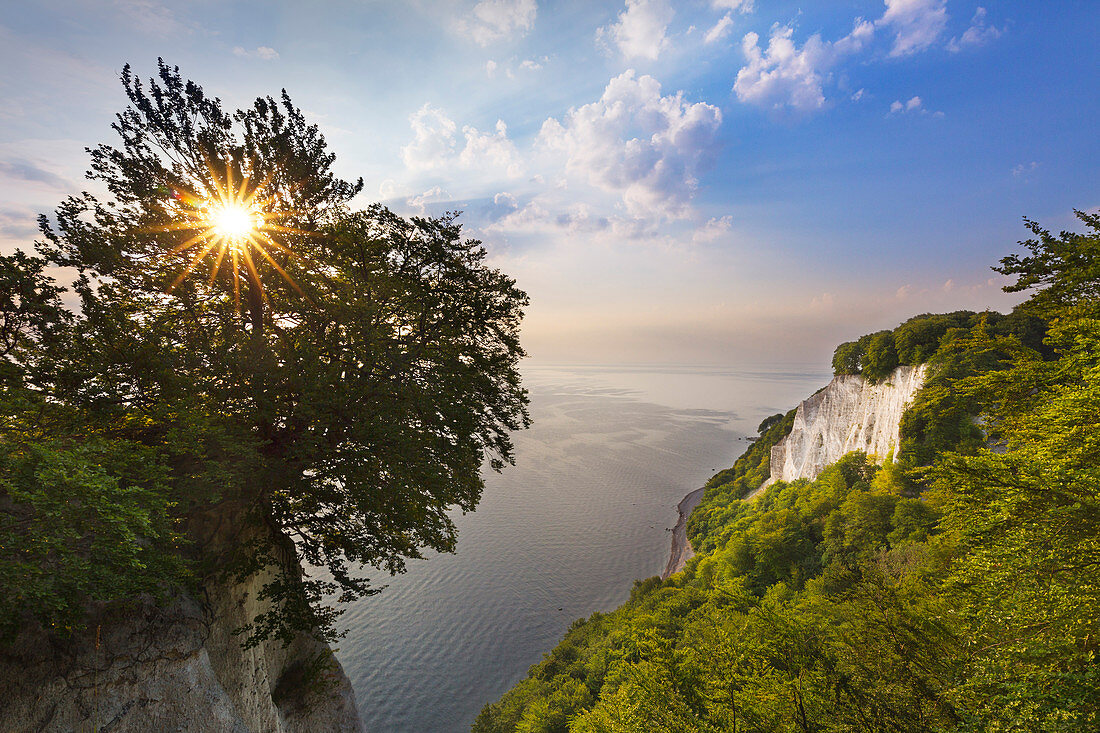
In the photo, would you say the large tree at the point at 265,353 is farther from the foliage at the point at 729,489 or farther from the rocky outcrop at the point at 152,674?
the foliage at the point at 729,489

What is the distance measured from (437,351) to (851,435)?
46481mm

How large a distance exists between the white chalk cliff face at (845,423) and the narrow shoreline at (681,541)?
11.9m

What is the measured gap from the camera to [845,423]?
41.0 metres

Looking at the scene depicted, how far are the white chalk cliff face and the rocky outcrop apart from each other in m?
43.1

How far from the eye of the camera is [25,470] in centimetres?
504

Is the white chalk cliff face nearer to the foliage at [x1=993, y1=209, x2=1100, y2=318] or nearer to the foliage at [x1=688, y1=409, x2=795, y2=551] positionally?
the foliage at [x1=688, y1=409, x2=795, y2=551]

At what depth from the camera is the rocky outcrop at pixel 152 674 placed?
6.10m

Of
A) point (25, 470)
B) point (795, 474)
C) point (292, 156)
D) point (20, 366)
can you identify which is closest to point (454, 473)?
point (25, 470)

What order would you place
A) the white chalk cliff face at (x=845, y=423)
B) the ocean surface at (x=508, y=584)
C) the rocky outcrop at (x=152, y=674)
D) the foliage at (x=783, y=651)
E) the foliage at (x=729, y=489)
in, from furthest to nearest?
the foliage at (x=729, y=489)
the white chalk cliff face at (x=845, y=423)
the ocean surface at (x=508, y=584)
the foliage at (x=783, y=651)
the rocky outcrop at (x=152, y=674)

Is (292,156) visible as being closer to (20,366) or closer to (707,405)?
(20,366)

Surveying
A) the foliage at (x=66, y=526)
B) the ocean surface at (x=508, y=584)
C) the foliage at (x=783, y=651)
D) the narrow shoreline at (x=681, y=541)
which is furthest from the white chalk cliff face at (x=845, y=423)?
the foliage at (x=66, y=526)

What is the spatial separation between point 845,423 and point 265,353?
52.2 m

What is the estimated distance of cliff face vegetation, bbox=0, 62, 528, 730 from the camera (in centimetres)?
604

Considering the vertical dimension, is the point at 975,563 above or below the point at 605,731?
above
